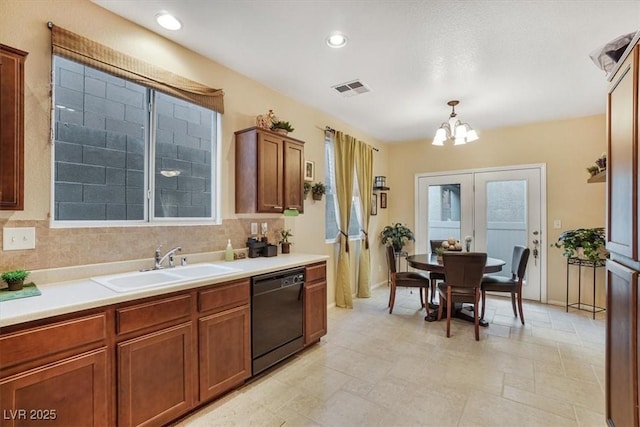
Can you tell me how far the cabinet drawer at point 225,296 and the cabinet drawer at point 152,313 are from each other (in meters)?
0.11

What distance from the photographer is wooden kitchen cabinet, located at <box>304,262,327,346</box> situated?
2869 millimetres

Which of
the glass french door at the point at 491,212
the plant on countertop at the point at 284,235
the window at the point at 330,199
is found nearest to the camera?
the plant on countertop at the point at 284,235

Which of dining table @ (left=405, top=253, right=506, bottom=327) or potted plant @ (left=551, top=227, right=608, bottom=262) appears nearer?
dining table @ (left=405, top=253, right=506, bottom=327)

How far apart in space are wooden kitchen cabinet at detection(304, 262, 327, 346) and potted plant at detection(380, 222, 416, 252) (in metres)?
2.74

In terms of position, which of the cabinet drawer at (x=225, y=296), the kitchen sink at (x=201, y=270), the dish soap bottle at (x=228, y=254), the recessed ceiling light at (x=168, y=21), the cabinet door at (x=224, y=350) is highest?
the recessed ceiling light at (x=168, y=21)

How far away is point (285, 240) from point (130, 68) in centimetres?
208

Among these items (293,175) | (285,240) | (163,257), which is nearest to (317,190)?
(293,175)

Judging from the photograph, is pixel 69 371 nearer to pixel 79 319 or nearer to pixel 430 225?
pixel 79 319

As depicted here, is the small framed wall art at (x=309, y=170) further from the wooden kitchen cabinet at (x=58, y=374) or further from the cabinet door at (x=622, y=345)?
the cabinet door at (x=622, y=345)

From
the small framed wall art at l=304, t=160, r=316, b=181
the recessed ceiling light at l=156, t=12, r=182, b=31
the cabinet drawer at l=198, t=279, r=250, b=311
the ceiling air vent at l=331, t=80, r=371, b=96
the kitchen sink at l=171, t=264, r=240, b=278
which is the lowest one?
the cabinet drawer at l=198, t=279, r=250, b=311

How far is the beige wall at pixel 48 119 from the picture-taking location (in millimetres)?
1795

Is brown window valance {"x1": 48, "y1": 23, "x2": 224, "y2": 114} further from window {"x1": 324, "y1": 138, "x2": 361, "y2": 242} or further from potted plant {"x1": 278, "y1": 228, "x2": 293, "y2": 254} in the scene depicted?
window {"x1": 324, "y1": 138, "x2": 361, "y2": 242}

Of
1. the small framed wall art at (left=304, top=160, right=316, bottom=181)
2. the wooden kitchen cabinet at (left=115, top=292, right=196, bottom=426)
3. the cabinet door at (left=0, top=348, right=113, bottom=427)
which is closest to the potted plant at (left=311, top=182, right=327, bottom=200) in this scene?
the small framed wall art at (left=304, top=160, right=316, bottom=181)

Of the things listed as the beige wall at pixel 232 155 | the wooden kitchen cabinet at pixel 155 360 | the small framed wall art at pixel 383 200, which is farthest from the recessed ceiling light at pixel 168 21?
the small framed wall art at pixel 383 200
